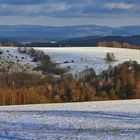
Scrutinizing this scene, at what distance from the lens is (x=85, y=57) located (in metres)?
136

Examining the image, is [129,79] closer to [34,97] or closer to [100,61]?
[34,97]

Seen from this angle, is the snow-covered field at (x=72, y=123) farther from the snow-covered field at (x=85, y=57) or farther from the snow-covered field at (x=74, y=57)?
the snow-covered field at (x=74, y=57)

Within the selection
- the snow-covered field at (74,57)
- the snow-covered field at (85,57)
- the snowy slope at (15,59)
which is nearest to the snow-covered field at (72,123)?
the snow-covered field at (85,57)

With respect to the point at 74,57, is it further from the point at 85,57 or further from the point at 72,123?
the point at 72,123

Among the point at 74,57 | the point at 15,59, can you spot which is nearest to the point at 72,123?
the point at 74,57

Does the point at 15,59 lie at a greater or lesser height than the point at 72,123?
greater

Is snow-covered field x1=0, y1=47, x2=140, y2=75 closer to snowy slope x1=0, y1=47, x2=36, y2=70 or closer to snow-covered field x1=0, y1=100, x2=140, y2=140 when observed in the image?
snowy slope x1=0, y1=47, x2=36, y2=70

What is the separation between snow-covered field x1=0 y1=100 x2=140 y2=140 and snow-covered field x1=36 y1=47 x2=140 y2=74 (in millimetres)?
84180

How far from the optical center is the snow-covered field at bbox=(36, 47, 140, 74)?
124 m

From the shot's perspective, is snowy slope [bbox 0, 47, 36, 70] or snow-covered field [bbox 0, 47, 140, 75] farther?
snowy slope [bbox 0, 47, 36, 70]

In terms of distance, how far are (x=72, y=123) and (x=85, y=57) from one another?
111 meters

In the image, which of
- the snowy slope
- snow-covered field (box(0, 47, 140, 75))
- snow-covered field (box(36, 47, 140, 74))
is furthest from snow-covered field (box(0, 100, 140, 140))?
the snowy slope

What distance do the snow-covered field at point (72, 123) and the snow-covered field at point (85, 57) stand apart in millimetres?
84180

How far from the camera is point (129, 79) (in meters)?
75.8
